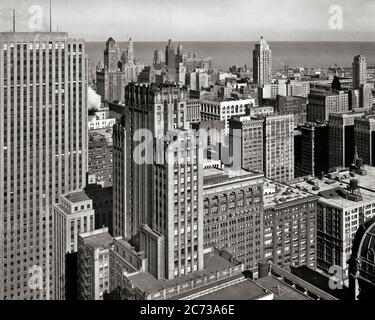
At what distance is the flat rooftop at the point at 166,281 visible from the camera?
12695mm

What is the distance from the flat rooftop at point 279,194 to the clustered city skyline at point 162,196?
128 millimetres

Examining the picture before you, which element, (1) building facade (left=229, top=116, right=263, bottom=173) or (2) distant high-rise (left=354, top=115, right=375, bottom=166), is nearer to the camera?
(1) building facade (left=229, top=116, right=263, bottom=173)

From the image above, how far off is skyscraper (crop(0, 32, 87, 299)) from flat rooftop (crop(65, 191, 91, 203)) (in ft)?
5.59

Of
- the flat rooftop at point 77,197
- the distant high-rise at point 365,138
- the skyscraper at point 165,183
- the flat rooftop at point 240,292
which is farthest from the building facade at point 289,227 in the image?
the distant high-rise at point 365,138

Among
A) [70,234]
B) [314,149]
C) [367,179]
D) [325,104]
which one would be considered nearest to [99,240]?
[70,234]

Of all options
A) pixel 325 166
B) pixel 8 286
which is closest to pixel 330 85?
pixel 325 166

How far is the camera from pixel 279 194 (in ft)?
72.5

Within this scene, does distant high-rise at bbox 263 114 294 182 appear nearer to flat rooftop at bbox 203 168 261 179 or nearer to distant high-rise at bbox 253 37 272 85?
flat rooftop at bbox 203 168 261 179

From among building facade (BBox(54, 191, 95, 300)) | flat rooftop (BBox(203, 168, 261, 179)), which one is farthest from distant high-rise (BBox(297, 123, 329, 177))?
building facade (BBox(54, 191, 95, 300))

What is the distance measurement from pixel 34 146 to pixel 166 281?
9973 millimetres

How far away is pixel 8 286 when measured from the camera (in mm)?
19609

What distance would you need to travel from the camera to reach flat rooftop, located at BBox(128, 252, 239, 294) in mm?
12695
